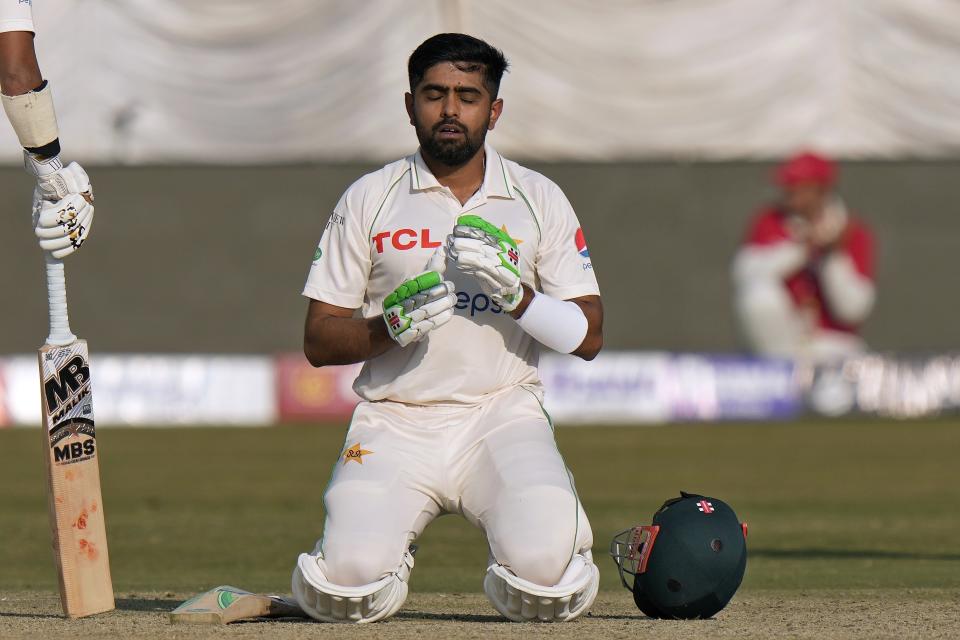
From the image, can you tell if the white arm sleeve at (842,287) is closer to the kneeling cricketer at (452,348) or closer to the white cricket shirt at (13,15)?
the kneeling cricketer at (452,348)

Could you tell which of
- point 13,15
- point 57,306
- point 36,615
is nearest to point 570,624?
point 36,615

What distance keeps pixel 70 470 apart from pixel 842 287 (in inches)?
564

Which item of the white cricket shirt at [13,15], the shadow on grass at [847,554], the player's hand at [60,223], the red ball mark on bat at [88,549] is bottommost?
the shadow on grass at [847,554]

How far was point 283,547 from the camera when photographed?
30.1 feet

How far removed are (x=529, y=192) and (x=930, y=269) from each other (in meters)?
15.6

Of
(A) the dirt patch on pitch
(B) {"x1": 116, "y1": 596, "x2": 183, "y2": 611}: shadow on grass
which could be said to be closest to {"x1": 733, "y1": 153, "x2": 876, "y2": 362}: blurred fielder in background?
(A) the dirt patch on pitch

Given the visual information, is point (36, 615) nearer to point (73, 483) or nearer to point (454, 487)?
point (73, 483)

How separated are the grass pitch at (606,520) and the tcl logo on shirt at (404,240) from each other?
1233mm

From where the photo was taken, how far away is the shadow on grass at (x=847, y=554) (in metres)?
8.43

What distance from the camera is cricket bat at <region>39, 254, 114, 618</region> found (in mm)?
Result: 5625

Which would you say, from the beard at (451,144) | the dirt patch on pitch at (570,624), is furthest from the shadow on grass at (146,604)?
the beard at (451,144)

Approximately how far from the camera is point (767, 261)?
1925cm

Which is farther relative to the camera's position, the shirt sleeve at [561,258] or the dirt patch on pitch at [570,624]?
the shirt sleeve at [561,258]

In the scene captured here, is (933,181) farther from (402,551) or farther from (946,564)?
(402,551)
